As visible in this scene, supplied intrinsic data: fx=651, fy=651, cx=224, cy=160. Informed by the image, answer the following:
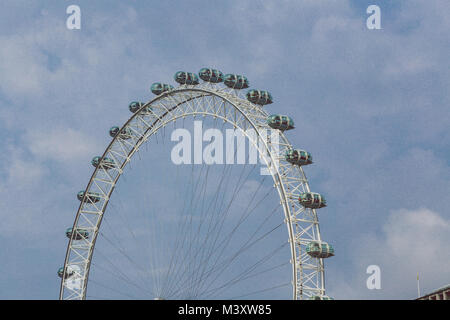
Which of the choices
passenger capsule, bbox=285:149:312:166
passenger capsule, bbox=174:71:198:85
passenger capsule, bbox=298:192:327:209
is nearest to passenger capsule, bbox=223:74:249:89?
passenger capsule, bbox=174:71:198:85

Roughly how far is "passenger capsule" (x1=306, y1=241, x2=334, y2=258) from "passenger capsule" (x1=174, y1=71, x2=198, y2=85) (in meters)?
19.5

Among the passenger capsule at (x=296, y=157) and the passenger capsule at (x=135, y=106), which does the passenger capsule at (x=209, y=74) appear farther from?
the passenger capsule at (x=135, y=106)

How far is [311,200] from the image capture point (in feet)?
160

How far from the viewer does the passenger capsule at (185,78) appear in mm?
58438

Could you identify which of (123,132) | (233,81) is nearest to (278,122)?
(233,81)

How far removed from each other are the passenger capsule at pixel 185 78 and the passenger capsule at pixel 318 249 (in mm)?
19459

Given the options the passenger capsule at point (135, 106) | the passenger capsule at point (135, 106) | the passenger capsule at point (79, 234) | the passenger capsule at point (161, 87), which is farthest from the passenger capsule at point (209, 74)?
the passenger capsule at point (79, 234)

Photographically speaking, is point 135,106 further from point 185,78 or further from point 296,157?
point 296,157

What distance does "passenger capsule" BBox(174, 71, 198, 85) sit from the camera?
58.4 meters

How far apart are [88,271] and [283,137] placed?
3026 centimetres
